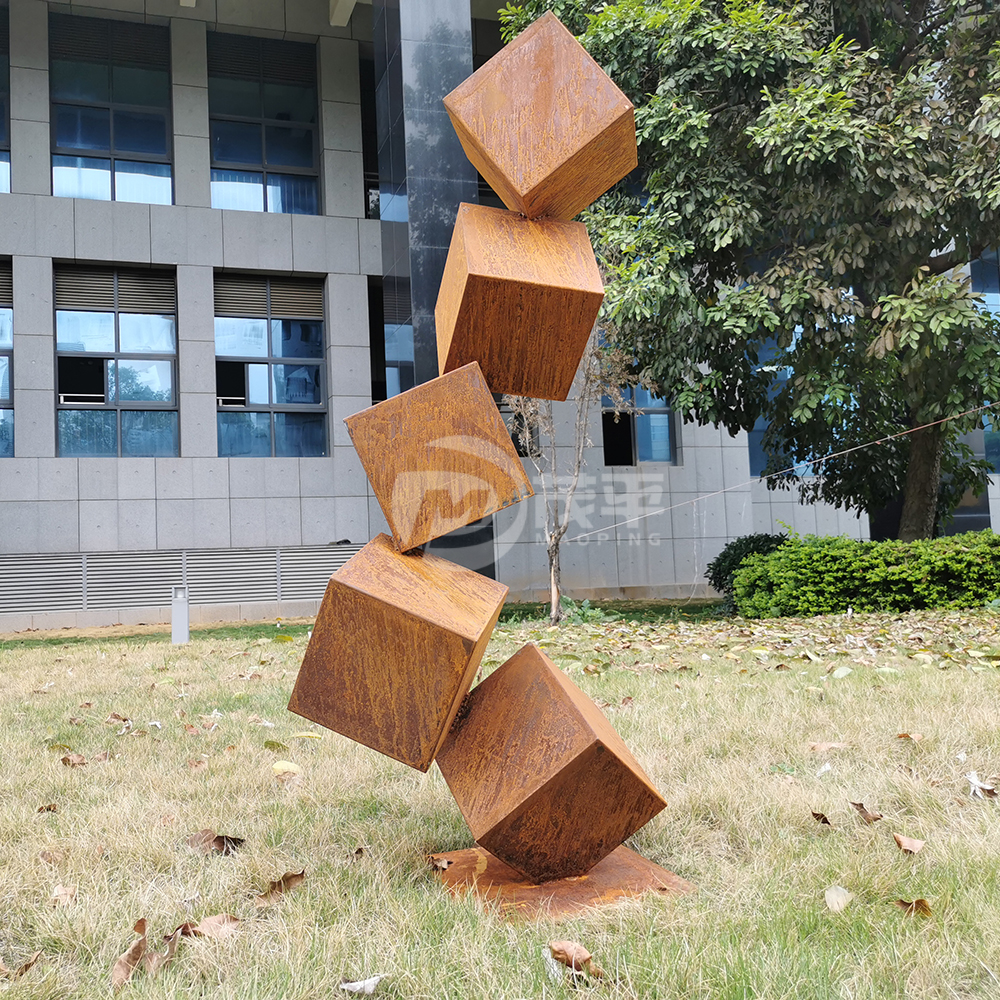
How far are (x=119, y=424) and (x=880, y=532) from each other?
1592cm

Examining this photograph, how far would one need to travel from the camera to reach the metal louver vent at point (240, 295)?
16.0 meters

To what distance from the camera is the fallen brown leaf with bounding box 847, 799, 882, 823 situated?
8.73 feet

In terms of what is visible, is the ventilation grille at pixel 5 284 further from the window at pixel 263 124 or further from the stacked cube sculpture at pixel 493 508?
the stacked cube sculpture at pixel 493 508

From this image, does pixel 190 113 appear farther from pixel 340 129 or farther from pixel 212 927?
pixel 212 927

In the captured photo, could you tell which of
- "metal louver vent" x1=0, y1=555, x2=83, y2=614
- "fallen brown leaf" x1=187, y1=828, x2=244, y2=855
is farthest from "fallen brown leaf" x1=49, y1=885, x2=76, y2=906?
"metal louver vent" x1=0, y1=555, x2=83, y2=614

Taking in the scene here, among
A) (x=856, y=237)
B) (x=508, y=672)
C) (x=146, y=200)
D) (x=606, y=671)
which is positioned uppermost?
(x=146, y=200)

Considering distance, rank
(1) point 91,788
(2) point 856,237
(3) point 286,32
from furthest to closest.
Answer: (3) point 286,32 → (2) point 856,237 → (1) point 91,788

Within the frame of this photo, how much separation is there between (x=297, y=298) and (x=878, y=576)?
432 inches

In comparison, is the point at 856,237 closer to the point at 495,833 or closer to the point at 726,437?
the point at 726,437

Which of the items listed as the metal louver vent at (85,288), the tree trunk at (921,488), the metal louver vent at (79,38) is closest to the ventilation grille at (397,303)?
the metal louver vent at (85,288)

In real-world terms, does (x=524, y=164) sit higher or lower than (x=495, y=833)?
higher

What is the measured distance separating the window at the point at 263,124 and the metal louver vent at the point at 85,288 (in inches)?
90.9

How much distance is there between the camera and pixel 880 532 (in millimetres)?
20500

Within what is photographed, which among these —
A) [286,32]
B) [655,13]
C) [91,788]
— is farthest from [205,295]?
[91,788]
